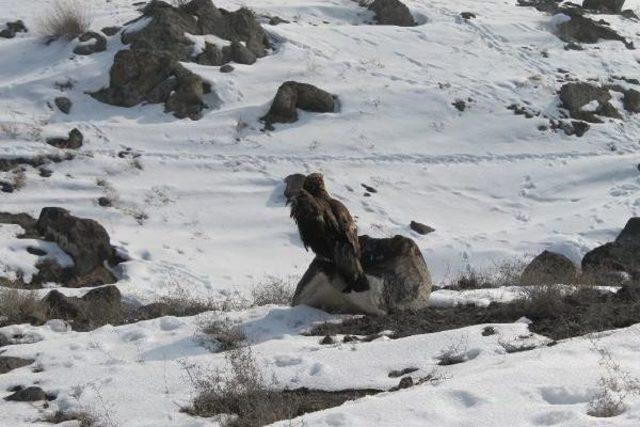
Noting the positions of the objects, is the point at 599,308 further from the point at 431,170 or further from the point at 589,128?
the point at 589,128

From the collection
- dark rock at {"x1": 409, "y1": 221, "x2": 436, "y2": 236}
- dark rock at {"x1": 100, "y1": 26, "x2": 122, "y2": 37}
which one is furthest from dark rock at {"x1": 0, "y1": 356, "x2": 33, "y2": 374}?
dark rock at {"x1": 100, "y1": 26, "x2": 122, "y2": 37}

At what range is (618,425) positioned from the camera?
Result: 380 centimetres

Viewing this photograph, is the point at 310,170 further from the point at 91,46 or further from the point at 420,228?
the point at 91,46

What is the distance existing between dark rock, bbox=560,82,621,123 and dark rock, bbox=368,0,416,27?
537cm

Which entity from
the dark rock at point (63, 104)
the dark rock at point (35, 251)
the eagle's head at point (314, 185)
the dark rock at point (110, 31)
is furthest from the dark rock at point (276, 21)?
the eagle's head at point (314, 185)

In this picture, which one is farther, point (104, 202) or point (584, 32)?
point (584, 32)

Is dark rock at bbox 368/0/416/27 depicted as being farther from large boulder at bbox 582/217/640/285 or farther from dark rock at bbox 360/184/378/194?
large boulder at bbox 582/217/640/285

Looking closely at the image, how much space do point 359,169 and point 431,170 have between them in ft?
4.72

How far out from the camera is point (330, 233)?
7.11m

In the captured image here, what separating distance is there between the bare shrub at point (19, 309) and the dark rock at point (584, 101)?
552 inches

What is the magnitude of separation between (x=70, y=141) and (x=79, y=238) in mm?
3677

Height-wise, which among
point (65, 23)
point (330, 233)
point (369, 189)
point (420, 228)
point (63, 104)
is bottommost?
point (420, 228)

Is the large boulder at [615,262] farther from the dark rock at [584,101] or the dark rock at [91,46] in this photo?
the dark rock at [91,46]

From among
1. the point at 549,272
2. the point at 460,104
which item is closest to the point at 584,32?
the point at 460,104
